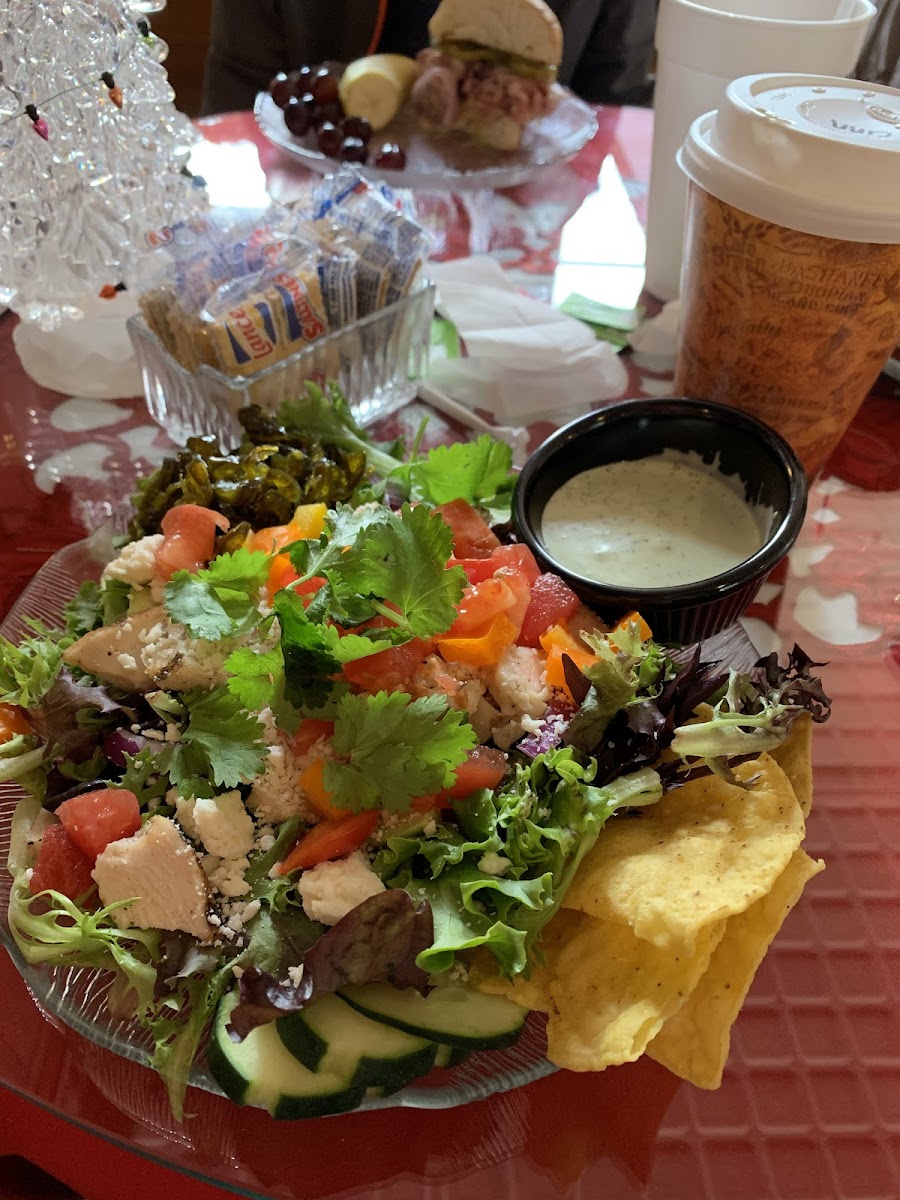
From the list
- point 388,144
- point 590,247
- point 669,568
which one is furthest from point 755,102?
point 388,144

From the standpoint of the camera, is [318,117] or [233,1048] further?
[318,117]

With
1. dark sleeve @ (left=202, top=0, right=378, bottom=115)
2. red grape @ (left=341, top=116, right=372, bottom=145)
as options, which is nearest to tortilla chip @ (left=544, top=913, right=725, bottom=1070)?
red grape @ (left=341, top=116, right=372, bottom=145)

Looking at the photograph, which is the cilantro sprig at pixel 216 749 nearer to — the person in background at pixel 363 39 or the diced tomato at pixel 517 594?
the diced tomato at pixel 517 594

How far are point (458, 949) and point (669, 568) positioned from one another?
0.66 metres

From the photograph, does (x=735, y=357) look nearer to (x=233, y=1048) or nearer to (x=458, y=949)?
(x=458, y=949)

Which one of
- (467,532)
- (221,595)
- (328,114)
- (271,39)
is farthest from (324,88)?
(221,595)

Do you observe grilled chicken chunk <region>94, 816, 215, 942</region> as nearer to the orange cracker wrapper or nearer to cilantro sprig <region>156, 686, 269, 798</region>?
cilantro sprig <region>156, 686, 269, 798</region>

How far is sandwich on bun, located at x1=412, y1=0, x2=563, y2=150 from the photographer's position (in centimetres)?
237

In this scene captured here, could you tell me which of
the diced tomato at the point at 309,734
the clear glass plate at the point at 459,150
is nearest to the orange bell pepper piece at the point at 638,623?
the diced tomato at the point at 309,734

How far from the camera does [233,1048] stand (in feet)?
2.87

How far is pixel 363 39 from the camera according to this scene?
10.3ft

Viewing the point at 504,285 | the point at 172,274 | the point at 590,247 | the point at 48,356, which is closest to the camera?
the point at 172,274

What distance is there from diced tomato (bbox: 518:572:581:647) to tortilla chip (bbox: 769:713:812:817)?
0.98 ft

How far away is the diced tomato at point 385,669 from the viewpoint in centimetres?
106
